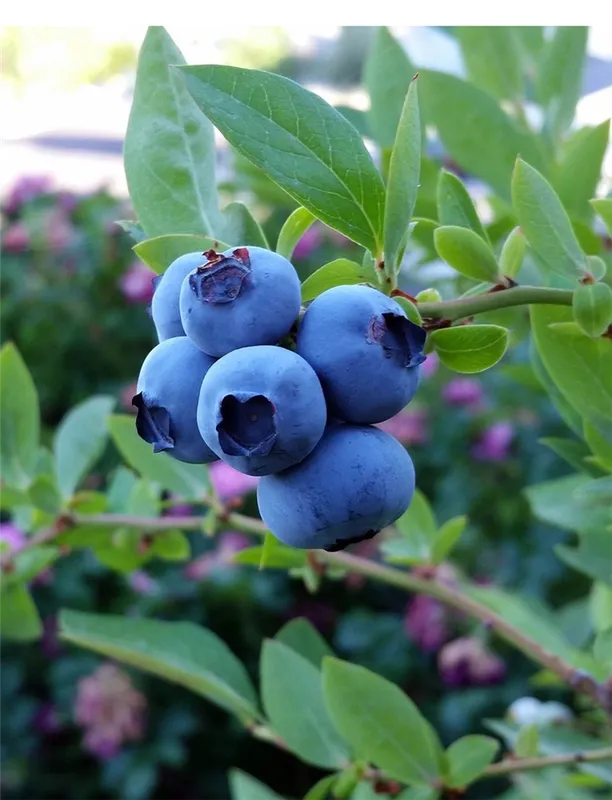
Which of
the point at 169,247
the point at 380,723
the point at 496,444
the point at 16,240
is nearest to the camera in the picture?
the point at 169,247

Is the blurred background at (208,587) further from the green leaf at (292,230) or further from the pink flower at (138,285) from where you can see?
the green leaf at (292,230)

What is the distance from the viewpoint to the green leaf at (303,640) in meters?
0.95

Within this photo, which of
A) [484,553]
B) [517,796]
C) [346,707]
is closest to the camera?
[346,707]

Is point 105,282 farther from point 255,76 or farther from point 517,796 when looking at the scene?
point 255,76

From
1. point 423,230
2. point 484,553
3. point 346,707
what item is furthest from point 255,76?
point 484,553

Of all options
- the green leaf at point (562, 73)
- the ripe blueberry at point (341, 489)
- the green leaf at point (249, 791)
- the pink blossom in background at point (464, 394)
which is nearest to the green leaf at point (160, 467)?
the green leaf at point (249, 791)

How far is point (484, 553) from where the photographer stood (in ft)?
6.84

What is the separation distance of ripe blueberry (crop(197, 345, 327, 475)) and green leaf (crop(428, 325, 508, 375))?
98mm

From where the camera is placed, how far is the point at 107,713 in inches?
73.3

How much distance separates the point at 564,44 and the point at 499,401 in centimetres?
128

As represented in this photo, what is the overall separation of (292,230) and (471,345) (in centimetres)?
12

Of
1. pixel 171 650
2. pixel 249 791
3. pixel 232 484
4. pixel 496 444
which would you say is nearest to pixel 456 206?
pixel 171 650

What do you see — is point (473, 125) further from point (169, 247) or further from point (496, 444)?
point (496, 444)

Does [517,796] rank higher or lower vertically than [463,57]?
lower
